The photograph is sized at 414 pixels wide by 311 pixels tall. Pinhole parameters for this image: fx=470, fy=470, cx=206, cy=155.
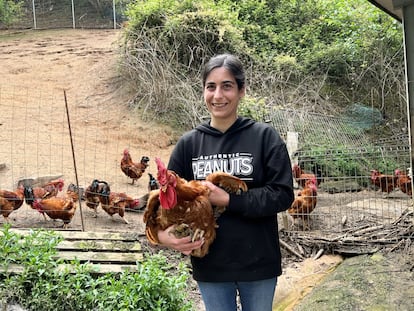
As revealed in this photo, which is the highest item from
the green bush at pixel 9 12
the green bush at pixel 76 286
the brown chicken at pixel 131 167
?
the green bush at pixel 9 12

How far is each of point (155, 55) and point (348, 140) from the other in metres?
4.64

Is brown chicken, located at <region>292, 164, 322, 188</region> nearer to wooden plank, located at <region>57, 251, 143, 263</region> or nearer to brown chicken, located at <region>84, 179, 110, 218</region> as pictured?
brown chicken, located at <region>84, 179, 110, 218</region>

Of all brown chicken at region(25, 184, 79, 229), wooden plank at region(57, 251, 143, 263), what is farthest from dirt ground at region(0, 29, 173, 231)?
wooden plank at region(57, 251, 143, 263)

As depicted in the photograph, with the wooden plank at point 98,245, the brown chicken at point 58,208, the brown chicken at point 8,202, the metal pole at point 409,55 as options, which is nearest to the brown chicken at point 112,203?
the brown chicken at point 58,208

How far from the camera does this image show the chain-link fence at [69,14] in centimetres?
1936

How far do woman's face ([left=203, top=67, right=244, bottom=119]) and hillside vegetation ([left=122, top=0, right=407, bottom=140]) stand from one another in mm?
7249

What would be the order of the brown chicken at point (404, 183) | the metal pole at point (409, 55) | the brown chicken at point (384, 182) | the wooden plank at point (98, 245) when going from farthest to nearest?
the brown chicken at point (384, 182) → the brown chicken at point (404, 183) → the wooden plank at point (98, 245) → the metal pole at point (409, 55)

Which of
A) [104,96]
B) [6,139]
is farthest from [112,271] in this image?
[104,96]

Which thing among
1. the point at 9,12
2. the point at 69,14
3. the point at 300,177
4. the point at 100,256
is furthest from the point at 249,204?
the point at 69,14

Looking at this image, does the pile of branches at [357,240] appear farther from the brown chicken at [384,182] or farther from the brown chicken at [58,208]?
the brown chicken at [58,208]

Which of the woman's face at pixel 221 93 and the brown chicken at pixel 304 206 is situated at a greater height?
the woman's face at pixel 221 93

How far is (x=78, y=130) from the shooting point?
1018cm

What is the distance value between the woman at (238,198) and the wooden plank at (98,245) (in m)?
2.38

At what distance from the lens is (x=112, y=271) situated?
3744mm
